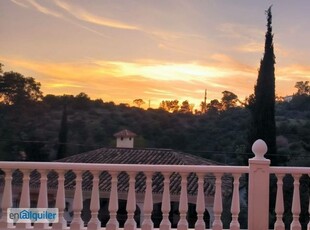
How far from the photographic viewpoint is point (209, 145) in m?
12.1

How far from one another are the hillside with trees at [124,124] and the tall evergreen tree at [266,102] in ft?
1.75

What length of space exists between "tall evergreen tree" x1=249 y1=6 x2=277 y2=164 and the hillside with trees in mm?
535

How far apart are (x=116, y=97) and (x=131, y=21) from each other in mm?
3262

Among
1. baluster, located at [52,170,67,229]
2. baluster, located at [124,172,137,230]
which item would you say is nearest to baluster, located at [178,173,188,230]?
baluster, located at [124,172,137,230]

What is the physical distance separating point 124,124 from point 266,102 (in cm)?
492

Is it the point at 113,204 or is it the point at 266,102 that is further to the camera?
the point at 266,102

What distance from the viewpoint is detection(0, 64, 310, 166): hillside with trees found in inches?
458

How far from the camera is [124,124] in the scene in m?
13.2

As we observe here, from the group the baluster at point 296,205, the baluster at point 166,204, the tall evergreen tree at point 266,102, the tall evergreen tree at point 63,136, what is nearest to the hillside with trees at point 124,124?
the tall evergreen tree at point 63,136

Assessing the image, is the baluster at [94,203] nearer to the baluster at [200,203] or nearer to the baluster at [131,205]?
the baluster at [131,205]

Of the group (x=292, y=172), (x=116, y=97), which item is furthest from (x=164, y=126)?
(x=292, y=172)

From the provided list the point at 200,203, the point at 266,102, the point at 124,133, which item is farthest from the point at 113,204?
the point at 124,133

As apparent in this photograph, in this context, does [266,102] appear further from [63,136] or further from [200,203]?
[200,203]

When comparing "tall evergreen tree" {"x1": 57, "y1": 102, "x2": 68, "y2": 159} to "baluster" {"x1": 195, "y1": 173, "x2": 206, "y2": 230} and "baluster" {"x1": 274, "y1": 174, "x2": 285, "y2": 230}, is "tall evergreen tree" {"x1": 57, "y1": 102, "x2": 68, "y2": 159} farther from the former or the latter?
"baluster" {"x1": 274, "y1": 174, "x2": 285, "y2": 230}
